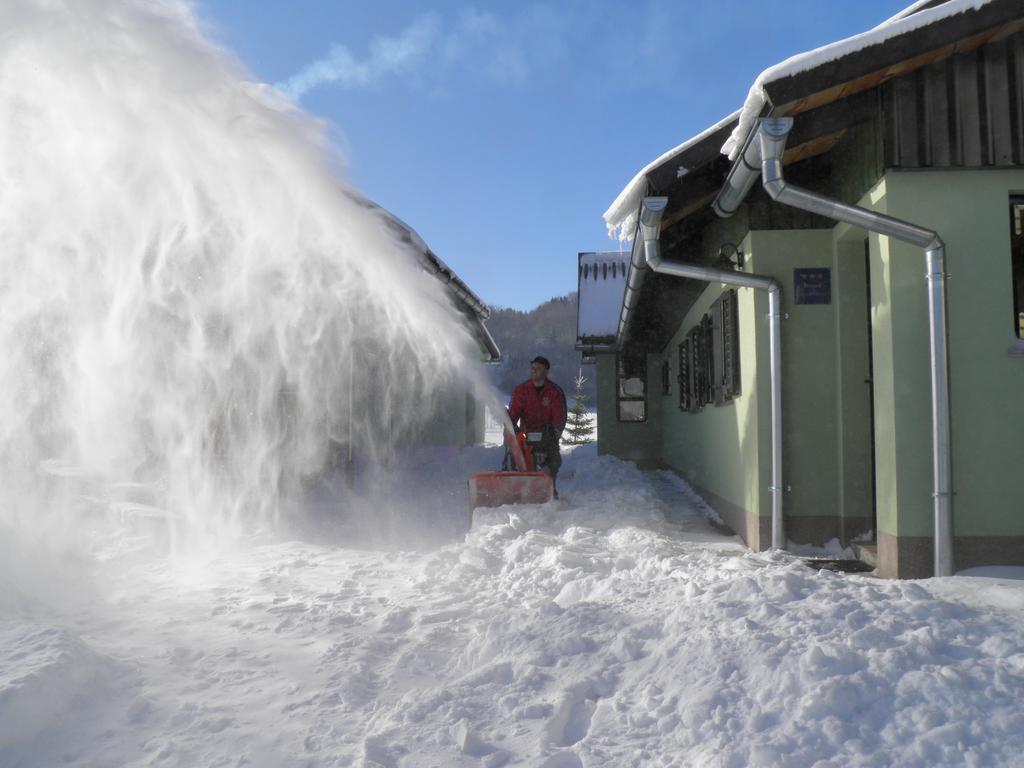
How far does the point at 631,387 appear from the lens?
17047 mm

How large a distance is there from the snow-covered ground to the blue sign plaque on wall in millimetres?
2253

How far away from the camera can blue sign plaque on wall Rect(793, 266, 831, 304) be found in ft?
20.5

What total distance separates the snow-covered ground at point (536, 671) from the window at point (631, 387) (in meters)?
11.6

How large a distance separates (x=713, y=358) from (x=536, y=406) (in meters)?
2.13

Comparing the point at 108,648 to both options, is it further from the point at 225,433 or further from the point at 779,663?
the point at 225,433

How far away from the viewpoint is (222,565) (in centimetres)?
616

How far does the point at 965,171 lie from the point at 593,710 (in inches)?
165

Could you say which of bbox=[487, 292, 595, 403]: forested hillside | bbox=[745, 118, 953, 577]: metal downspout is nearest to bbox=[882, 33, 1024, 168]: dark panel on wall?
bbox=[745, 118, 953, 577]: metal downspout

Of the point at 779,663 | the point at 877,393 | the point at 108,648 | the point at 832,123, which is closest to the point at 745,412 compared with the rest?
the point at 877,393

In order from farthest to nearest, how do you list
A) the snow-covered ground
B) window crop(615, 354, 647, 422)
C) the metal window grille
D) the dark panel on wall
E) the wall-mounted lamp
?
window crop(615, 354, 647, 422)
the metal window grille
the wall-mounted lamp
the dark panel on wall
the snow-covered ground

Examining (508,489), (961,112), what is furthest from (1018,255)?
(508,489)

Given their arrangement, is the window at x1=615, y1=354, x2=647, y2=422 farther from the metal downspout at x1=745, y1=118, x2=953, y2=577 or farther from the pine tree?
the metal downspout at x1=745, y1=118, x2=953, y2=577

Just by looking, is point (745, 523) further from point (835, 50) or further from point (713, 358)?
point (835, 50)

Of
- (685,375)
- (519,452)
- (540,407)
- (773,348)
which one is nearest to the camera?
(773,348)
